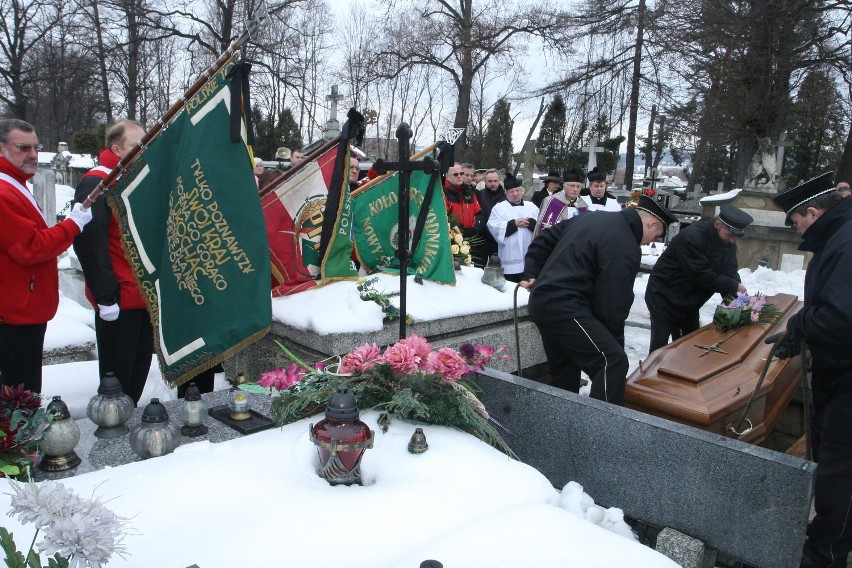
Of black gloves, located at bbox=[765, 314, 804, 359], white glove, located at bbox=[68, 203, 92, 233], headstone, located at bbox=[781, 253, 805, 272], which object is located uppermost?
white glove, located at bbox=[68, 203, 92, 233]

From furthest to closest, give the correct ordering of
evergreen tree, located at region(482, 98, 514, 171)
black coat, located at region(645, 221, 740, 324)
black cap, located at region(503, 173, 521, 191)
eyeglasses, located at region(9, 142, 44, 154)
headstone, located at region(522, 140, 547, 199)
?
evergreen tree, located at region(482, 98, 514, 171) < headstone, located at region(522, 140, 547, 199) < black cap, located at region(503, 173, 521, 191) < black coat, located at region(645, 221, 740, 324) < eyeglasses, located at region(9, 142, 44, 154)

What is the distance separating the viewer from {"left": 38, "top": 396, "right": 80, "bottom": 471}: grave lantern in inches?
98.2

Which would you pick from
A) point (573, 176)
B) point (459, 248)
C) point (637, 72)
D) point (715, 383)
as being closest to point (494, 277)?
point (459, 248)

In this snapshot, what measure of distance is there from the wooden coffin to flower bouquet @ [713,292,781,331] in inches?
4.5

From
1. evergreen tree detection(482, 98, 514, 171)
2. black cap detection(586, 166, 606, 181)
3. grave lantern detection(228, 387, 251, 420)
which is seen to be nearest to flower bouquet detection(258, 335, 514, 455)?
grave lantern detection(228, 387, 251, 420)

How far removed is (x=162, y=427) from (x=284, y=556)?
3.31ft

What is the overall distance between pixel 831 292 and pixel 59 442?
11.4ft

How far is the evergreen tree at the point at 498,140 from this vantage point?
3466 centimetres

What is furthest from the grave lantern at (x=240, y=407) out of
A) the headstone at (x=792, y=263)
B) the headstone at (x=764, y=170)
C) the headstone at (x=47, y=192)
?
the headstone at (x=764, y=170)

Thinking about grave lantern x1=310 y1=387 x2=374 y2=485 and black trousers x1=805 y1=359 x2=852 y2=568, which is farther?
black trousers x1=805 y1=359 x2=852 y2=568

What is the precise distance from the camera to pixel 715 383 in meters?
3.95

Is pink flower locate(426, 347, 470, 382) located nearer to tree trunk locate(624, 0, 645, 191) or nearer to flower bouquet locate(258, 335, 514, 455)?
flower bouquet locate(258, 335, 514, 455)

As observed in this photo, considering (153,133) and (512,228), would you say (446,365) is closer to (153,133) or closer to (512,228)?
(153,133)

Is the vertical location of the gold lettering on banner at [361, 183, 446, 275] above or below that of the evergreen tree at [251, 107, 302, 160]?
below
